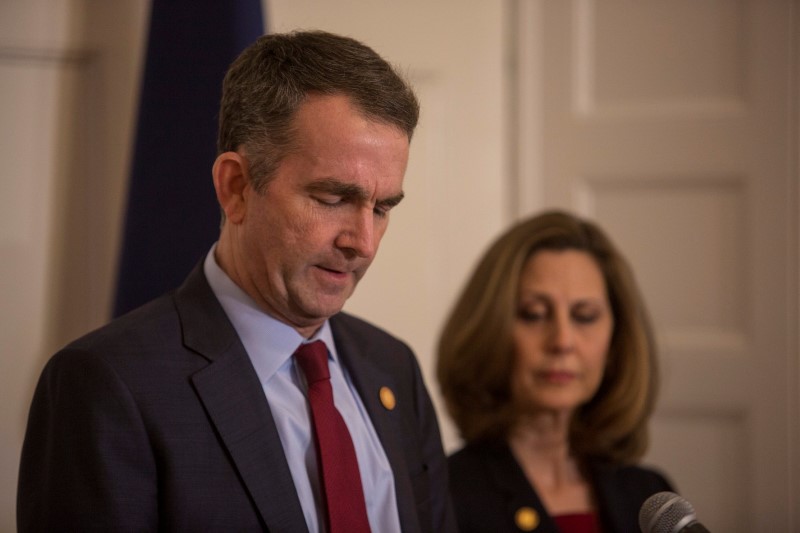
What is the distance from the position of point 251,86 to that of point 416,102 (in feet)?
0.78

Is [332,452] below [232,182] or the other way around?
below

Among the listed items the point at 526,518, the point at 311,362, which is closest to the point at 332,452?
the point at 311,362

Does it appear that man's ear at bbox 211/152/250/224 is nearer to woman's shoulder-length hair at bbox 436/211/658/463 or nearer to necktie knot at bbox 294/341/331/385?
necktie knot at bbox 294/341/331/385

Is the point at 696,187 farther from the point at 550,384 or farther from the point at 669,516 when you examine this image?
the point at 669,516

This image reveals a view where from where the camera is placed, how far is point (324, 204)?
110 centimetres

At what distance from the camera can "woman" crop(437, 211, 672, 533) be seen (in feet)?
6.04

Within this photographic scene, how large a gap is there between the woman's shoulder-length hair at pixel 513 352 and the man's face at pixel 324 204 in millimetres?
768

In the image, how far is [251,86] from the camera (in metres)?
1.16

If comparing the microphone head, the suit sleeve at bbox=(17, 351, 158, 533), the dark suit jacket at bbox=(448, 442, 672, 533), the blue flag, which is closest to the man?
the suit sleeve at bbox=(17, 351, 158, 533)

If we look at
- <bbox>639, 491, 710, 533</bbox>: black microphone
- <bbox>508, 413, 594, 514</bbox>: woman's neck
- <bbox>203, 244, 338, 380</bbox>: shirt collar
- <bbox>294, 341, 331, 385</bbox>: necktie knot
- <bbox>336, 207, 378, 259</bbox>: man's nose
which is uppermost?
<bbox>336, 207, 378, 259</bbox>: man's nose

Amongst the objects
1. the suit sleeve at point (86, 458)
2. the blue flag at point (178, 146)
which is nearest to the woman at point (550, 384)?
the blue flag at point (178, 146)

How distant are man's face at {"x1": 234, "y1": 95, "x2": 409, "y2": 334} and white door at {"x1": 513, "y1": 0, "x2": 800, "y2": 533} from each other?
182cm

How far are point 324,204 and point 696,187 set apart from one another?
2.10 m

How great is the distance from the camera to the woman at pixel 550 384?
184cm
